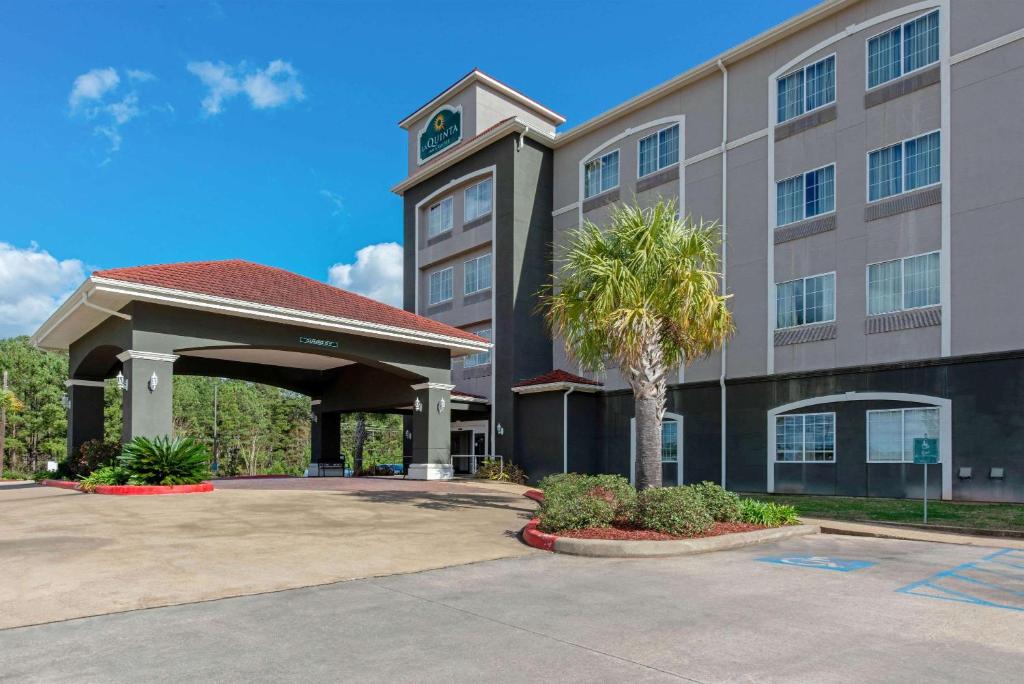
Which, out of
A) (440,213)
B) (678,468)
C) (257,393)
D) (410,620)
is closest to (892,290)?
(678,468)

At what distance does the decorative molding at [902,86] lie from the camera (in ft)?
75.1

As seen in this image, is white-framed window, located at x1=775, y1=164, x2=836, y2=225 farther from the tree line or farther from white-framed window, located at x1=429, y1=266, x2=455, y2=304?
the tree line

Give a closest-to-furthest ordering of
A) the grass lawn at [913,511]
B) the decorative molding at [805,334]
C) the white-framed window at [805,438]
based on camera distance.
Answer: the grass lawn at [913,511], the white-framed window at [805,438], the decorative molding at [805,334]

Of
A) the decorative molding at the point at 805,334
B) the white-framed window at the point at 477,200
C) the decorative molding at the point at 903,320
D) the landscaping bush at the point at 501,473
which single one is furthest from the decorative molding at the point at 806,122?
the landscaping bush at the point at 501,473

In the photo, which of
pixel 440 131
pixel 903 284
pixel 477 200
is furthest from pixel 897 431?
pixel 440 131

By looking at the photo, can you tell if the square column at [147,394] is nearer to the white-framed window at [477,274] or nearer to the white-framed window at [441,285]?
the white-framed window at [477,274]

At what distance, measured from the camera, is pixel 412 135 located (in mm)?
42812

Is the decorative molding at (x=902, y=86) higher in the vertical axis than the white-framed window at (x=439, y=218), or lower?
higher

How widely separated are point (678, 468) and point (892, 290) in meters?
10.2

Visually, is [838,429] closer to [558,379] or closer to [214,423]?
[558,379]

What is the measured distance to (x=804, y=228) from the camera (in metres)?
25.8

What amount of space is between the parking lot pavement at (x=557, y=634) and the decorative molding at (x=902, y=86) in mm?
18382

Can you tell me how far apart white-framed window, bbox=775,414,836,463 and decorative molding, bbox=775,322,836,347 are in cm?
257

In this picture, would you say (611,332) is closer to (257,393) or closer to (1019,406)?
(1019,406)
